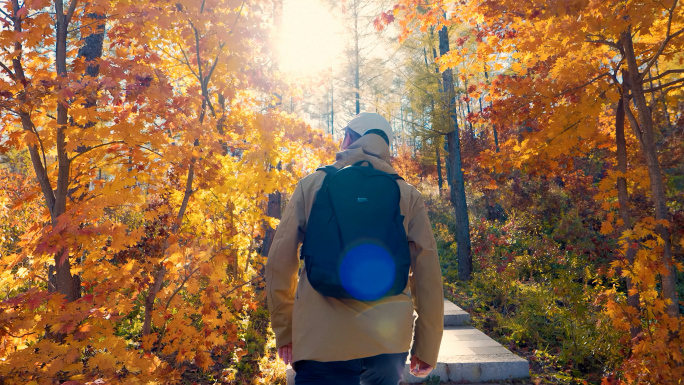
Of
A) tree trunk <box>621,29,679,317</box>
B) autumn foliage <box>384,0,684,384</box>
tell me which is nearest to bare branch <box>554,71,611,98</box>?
autumn foliage <box>384,0,684,384</box>

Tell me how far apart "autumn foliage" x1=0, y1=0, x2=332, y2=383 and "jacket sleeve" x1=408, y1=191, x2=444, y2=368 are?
1.51m

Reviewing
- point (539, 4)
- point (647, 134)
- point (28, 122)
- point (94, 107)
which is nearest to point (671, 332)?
point (647, 134)

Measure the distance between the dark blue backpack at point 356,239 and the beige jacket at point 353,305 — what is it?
8 centimetres

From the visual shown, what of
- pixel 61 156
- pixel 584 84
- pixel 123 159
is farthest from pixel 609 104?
pixel 61 156

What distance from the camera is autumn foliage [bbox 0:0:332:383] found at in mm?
2150

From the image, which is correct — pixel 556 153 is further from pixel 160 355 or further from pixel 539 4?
pixel 160 355

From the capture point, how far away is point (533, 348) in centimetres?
452

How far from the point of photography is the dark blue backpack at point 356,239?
1.34 meters

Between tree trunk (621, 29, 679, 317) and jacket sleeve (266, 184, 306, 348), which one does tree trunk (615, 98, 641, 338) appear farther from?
jacket sleeve (266, 184, 306, 348)

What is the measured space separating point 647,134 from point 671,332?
187 centimetres

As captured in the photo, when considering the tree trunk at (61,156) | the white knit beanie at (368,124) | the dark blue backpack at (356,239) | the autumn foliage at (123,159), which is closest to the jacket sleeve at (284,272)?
the dark blue backpack at (356,239)

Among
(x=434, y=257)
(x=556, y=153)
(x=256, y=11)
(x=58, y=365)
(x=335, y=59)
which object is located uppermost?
(x=335, y=59)

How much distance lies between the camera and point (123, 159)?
9.93 feet

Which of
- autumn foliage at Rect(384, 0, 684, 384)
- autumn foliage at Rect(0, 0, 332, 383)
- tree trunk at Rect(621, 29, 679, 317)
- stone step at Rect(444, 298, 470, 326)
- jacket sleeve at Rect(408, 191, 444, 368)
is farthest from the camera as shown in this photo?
stone step at Rect(444, 298, 470, 326)
